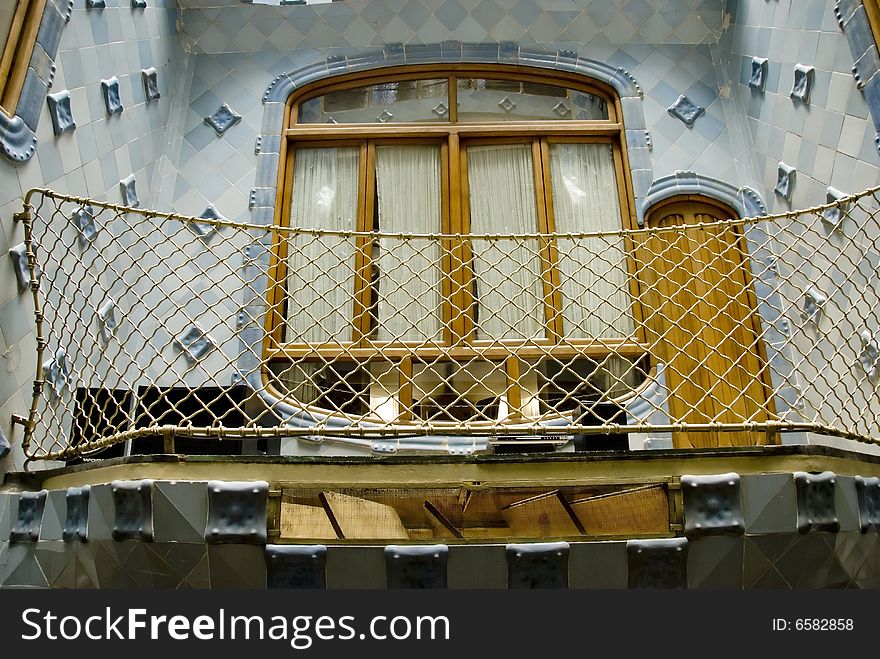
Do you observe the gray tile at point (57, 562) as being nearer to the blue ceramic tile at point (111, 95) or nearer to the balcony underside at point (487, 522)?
the balcony underside at point (487, 522)

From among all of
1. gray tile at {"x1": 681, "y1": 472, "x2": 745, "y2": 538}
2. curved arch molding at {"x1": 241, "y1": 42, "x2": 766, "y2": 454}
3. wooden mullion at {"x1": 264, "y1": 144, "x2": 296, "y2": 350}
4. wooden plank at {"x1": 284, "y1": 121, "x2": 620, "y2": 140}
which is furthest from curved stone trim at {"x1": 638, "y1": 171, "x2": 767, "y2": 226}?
gray tile at {"x1": 681, "y1": 472, "x2": 745, "y2": 538}

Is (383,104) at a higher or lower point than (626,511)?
higher

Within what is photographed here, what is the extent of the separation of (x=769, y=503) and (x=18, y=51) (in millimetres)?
3553

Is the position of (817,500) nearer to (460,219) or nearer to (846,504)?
(846,504)

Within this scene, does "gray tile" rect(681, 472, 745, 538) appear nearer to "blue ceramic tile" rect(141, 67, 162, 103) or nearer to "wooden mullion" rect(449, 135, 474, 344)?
"wooden mullion" rect(449, 135, 474, 344)

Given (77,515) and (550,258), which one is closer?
(77,515)

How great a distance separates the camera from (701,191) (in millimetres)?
5230

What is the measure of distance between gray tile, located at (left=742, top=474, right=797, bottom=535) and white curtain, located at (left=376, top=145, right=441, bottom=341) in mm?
2511

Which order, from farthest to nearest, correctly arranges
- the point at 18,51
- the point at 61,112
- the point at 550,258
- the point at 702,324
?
the point at 550,258, the point at 702,324, the point at 61,112, the point at 18,51

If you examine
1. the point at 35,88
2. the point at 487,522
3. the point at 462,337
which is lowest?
the point at 487,522

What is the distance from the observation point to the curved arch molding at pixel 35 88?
3443 millimetres

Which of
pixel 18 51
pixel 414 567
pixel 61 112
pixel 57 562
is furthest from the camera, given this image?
pixel 61 112

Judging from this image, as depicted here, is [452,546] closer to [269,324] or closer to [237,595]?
[237,595]

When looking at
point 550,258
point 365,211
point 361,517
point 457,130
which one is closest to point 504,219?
point 550,258
